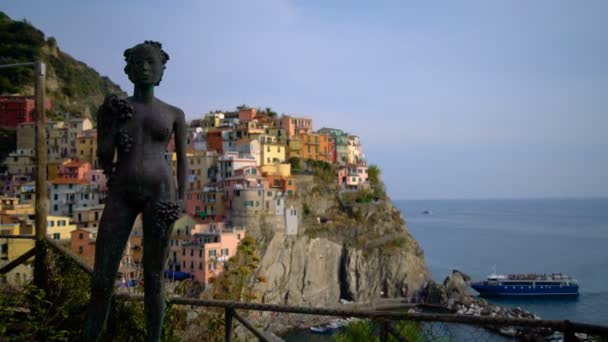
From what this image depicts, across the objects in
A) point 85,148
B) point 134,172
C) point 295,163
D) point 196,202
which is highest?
point 85,148

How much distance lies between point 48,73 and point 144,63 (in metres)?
65.1

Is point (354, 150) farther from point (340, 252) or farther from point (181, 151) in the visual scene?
point (181, 151)

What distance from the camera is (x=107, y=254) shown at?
3008 mm

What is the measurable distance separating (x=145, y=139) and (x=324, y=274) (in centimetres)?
4077

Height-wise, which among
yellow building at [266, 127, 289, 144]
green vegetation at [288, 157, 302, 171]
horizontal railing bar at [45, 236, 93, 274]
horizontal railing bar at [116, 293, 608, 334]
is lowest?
horizontal railing bar at [116, 293, 608, 334]

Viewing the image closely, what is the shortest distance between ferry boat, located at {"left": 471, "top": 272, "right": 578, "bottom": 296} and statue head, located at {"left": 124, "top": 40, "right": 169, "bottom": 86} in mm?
44625

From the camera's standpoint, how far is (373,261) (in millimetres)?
45375

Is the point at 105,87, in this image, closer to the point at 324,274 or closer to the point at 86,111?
the point at 86,111

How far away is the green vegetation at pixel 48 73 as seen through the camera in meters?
55.0

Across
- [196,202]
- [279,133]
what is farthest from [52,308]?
[279,133]

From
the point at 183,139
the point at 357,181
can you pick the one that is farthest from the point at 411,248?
the point at 183,139

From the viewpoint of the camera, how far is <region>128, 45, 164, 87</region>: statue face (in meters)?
3.02

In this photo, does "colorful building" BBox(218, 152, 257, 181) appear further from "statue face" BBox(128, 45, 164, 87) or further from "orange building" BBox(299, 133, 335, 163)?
"statue face" BBox(128, 45, 164, 87)

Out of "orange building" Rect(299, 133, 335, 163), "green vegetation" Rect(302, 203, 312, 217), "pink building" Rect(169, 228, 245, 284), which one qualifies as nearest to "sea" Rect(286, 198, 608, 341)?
"pink building" Rect(169, 228, 245, 284)
